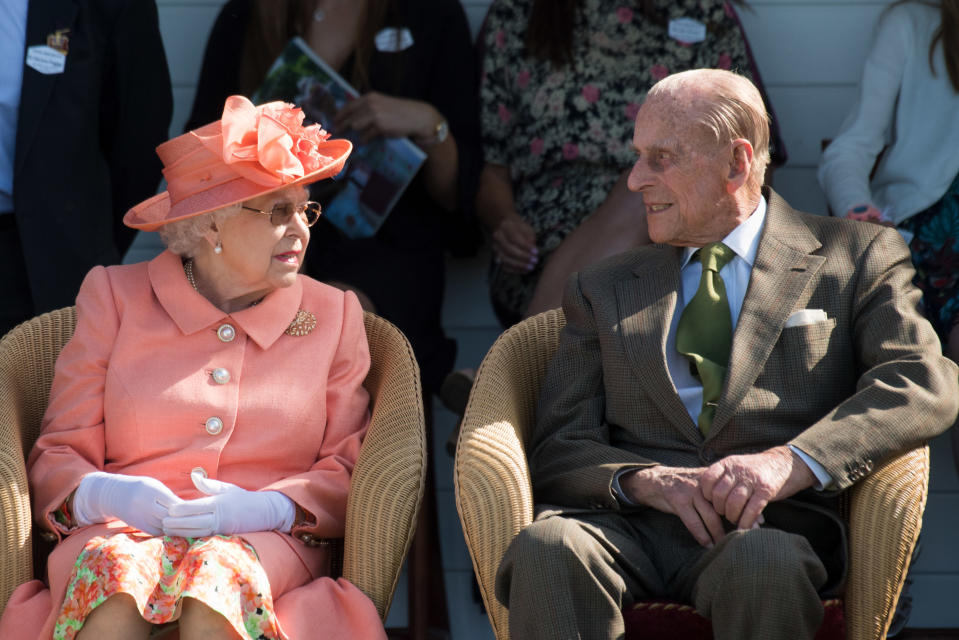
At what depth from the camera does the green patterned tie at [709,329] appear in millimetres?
3070

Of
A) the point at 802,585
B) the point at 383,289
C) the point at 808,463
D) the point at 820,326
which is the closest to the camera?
the point at 802,585

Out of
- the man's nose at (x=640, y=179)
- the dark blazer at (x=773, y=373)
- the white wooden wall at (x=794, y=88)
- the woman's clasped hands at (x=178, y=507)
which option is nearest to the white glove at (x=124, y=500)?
the woman's clasped hands at (x=178, y=507)

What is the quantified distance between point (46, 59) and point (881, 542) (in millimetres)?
2800

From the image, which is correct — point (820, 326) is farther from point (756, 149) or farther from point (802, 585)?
point (802, 585)

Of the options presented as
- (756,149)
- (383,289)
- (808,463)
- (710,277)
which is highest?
(756,149)

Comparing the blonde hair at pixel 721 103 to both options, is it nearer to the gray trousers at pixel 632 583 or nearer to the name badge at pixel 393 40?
the gray trousers at pixel 632 583

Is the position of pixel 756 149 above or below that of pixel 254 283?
above

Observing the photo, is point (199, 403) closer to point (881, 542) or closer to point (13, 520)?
point (13, 520)

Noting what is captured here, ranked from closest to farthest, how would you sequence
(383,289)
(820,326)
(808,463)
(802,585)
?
(802,585), (808,463), (820,326), (383,289)

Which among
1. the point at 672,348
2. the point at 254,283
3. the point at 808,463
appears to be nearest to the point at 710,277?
the point at 672,348

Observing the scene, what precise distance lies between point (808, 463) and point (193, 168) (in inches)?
62.2

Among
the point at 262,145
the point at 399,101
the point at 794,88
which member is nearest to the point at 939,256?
the point at 794,88

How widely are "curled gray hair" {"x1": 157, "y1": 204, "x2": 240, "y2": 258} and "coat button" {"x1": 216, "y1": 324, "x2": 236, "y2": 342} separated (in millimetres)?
217

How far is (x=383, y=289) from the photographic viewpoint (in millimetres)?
4258
